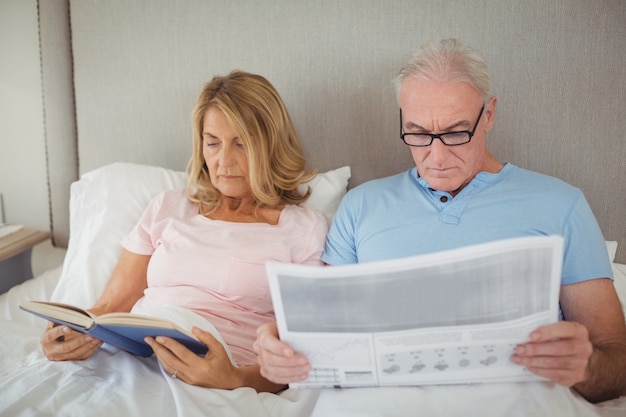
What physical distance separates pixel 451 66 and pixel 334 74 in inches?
21.6

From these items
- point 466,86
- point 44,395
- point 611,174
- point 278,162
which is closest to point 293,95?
point 278,162

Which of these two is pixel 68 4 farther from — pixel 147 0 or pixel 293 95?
pixel 293 95

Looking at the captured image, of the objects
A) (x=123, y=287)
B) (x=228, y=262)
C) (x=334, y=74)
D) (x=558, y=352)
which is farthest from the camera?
(x=334, y=74)

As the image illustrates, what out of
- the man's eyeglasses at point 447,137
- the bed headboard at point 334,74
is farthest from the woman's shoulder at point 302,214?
the man's eyeglasses at point 447,137

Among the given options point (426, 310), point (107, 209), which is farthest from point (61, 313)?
point (426, 310)

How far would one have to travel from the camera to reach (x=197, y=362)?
122cm

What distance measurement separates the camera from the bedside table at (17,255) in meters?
1.97

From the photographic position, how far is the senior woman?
1462mm

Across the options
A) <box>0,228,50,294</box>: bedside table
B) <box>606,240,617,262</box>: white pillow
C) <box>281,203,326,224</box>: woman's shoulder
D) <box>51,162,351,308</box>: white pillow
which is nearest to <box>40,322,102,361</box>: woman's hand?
<box>51,162,351,308</box>: white pillow

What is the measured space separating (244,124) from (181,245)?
0.35 meters

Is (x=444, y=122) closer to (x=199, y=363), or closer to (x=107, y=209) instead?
(x=199, y=363)

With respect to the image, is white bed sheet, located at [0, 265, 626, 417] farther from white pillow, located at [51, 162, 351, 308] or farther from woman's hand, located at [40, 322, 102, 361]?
white pillow, located at [51, 162, 351, 308]

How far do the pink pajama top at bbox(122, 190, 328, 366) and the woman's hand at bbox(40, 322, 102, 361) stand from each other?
0.69 ft

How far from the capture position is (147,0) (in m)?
1.93
